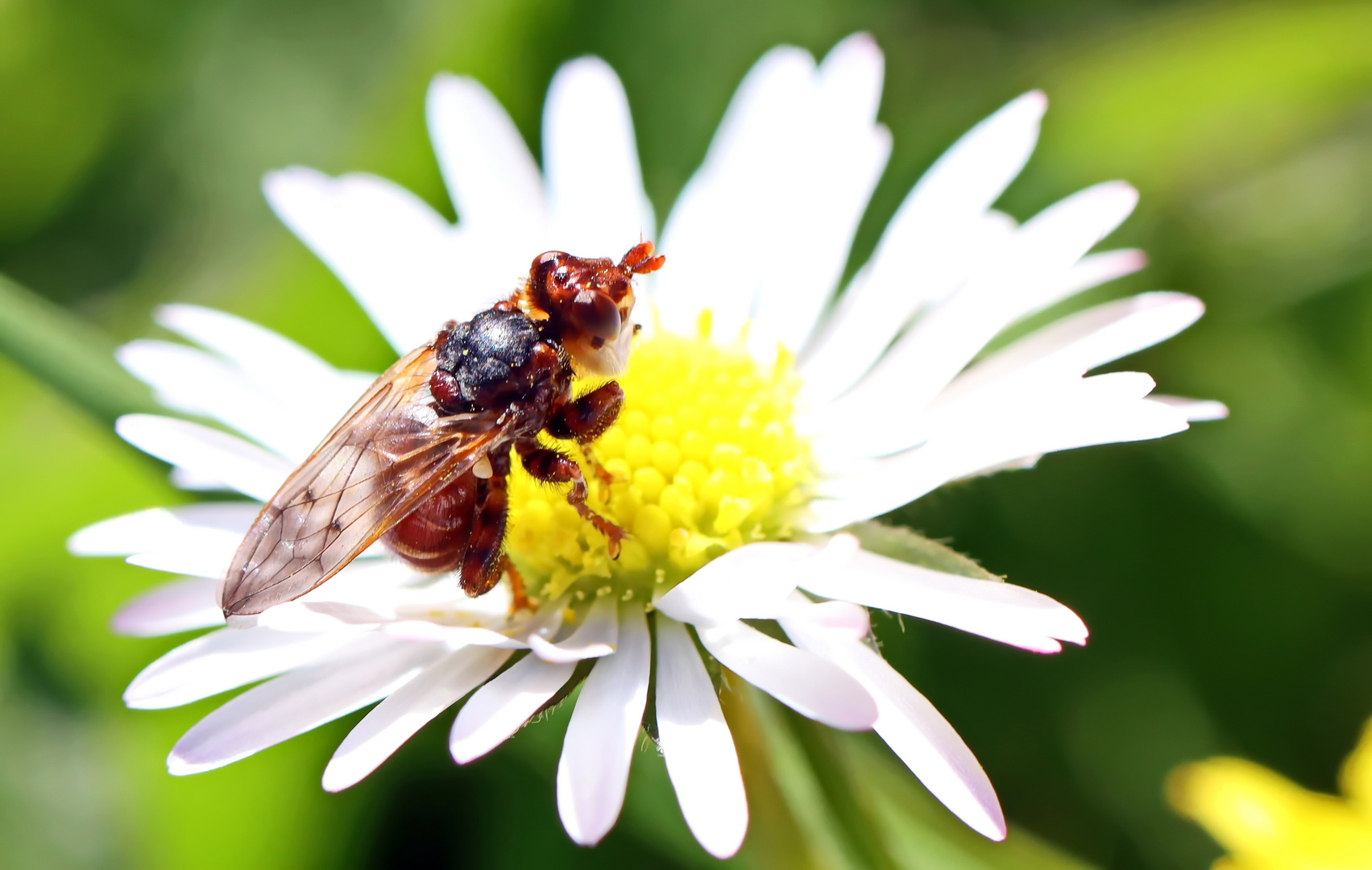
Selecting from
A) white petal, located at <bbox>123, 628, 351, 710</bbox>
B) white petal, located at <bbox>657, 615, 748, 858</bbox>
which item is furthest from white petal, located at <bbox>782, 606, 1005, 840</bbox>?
white petal, located at <bbox>123, 628, 351, 710</bbox>

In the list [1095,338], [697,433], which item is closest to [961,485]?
[697,433]

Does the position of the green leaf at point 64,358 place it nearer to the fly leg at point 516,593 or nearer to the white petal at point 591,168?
the fly leg at point 516,593

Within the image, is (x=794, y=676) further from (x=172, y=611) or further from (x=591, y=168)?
(x=591, y=168)

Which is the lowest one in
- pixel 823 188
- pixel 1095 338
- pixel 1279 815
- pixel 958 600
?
pixel 1279 815

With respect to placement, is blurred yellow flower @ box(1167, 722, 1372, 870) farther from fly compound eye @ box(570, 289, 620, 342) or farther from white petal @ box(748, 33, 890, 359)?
fly compound eye @ box(570, 289, 620, 342)

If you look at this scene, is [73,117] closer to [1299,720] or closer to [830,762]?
[830,762]

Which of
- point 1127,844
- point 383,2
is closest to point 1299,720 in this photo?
point 1127,844

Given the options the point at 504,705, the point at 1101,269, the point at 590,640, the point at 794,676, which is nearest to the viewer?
the point at 794,676
